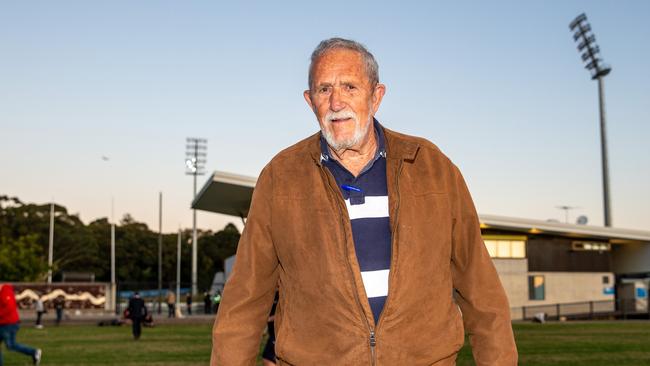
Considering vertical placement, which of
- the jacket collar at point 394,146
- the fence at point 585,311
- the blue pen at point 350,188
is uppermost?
the jacket collar at point 394,146

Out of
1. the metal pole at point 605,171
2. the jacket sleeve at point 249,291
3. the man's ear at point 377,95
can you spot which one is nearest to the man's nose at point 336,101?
the man's ear at point 377,95

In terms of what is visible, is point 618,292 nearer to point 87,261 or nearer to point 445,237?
point 445,237

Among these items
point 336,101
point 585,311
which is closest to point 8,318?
point 336,101

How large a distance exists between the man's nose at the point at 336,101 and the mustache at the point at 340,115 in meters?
0.02

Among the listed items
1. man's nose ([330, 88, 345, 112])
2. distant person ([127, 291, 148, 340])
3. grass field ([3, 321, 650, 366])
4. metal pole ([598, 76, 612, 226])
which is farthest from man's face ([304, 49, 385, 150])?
metal pole ([598, 76, 612, 226])

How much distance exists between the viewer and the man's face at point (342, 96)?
3174 millimetres

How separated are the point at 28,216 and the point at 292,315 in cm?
10085

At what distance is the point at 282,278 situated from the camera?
330 cm

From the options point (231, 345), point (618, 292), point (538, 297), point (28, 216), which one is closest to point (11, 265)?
point (28, 216)

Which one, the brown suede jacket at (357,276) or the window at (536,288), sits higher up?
the brown suede jacket at (357,276)

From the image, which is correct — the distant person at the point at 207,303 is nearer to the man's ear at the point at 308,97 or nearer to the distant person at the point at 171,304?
→ the distant person at the point at 171,304

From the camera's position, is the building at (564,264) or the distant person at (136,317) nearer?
the distant person at (136,317)

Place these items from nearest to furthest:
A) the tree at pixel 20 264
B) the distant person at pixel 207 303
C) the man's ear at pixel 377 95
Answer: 1. the man's ear at pixel 377 95
2. the distant person at pixel 207 303
3. the tree at pixel 20 264

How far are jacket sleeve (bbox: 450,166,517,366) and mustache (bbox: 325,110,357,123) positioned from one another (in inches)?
19.0
